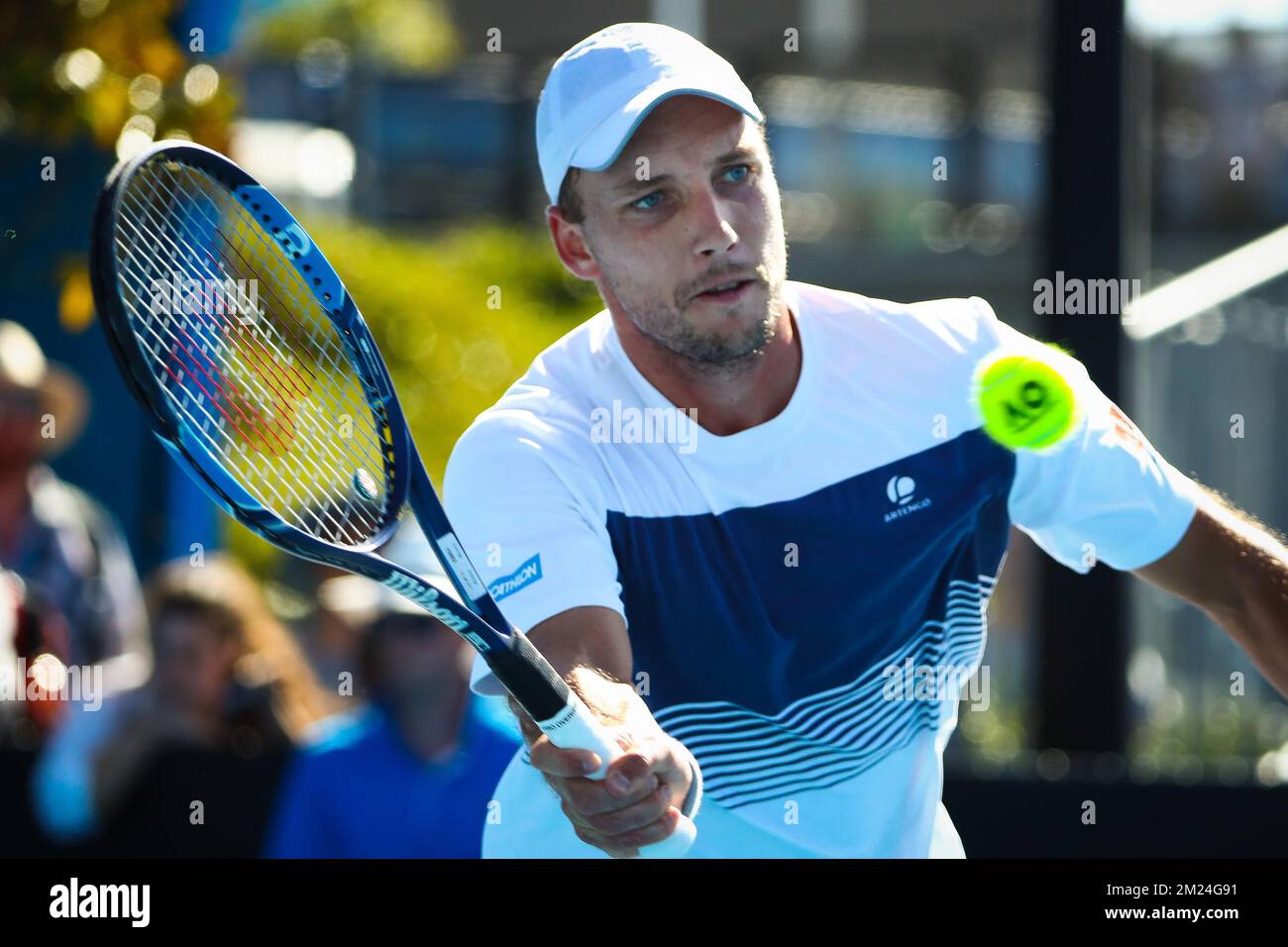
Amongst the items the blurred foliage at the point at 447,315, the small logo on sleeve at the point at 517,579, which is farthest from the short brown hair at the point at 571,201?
the blurred foliage at the point at 447,315

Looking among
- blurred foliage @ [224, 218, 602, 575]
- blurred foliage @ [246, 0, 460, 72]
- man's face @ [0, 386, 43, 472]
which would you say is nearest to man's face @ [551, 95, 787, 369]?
man's face @ [0, 386, 43, 472]

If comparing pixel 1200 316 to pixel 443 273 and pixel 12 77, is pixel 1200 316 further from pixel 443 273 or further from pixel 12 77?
pixel 443 273

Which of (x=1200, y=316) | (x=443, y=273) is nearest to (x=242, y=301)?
(x=1200, y=316)

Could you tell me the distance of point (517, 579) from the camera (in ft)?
6.36

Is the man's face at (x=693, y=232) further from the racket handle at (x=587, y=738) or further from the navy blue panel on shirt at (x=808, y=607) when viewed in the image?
the racket handle at (x=587, y=738)

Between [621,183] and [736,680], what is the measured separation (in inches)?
22.5

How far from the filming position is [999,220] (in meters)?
7.10

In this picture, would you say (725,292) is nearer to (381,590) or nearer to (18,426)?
(381,590)

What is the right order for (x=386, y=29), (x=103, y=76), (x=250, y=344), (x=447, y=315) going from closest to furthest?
(x=250, y=344)
(x=103, y=76)
(x=447, y=315)
(x=386, y=29)

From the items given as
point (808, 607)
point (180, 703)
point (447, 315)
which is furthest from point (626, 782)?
point (447, 315)

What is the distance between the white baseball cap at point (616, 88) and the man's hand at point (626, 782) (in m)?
0.61

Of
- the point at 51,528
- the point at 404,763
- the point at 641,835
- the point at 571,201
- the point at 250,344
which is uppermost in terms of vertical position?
the point at 571,201

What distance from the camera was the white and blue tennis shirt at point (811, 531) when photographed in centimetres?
203

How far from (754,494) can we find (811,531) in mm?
80
